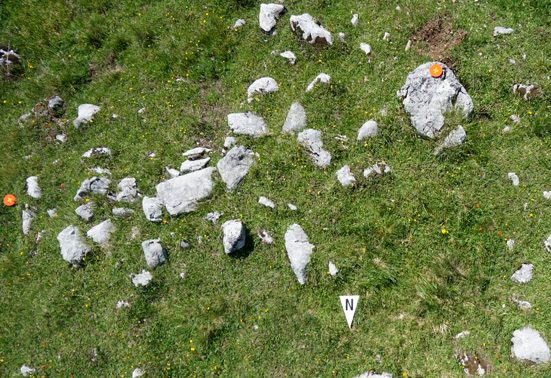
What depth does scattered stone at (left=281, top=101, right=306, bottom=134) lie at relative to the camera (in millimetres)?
8227

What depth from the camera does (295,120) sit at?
8.25 meters

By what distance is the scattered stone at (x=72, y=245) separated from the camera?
325 inches

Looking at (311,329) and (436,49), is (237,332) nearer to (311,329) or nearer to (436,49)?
(311,329)

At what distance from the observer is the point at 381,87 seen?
8164 millimetres

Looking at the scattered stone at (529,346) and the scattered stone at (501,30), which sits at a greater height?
the scattered stone at (501,30)

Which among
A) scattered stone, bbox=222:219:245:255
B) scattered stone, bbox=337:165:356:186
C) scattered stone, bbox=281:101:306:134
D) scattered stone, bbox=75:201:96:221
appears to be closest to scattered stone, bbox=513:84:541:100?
scattered stone, bbox=337:165:356:186

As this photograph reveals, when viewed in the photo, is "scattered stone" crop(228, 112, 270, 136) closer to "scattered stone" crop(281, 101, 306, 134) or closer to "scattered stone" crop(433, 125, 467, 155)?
"scattered stone" crop(281, 101, 306, 134)

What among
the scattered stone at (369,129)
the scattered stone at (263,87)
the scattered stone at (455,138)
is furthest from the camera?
the scattered stone at (263,87)

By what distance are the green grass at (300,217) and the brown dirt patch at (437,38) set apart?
0.19 meters

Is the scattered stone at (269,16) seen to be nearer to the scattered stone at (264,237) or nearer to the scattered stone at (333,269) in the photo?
the scattered stone at (264,237)

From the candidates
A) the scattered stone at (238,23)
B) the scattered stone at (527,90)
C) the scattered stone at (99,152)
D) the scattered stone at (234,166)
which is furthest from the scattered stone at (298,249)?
the scattered stone at (238,23)

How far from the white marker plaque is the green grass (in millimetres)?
186

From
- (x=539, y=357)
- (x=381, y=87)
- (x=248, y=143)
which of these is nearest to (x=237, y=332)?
(x=248, y=143)

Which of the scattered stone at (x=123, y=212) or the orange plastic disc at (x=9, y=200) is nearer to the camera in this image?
the scattered stone at (x=123, y=212)
